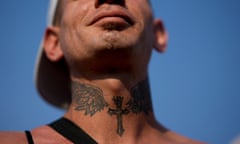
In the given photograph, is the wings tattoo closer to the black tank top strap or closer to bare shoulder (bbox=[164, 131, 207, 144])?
the black tank top strap

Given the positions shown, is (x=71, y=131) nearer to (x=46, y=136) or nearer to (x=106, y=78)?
(x=46, y=136)

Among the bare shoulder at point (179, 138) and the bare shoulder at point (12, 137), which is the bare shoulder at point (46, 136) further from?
the bare shoulder at point (179, 138)

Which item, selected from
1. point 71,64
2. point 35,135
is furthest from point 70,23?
point 35,135

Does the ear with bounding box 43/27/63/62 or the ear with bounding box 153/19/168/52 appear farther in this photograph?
the ear with bounding box 153/19/168/52

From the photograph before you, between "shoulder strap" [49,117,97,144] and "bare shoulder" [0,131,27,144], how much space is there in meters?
0.34

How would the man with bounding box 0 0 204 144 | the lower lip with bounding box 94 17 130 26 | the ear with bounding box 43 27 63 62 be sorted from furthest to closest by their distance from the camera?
1. the ear with bounding box 43 27 63 62
2. the lower lip with bounding box 94 17 130 26
3. the man with bounding box 0 0 204 144

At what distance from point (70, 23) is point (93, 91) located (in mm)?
777

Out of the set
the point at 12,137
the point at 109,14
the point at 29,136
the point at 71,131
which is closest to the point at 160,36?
the point at 109,14

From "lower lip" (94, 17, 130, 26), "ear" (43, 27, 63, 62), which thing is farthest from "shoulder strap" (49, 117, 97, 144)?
"lower lip" (94, 17, 130, 26)

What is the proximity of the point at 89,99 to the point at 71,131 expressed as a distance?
0.37m

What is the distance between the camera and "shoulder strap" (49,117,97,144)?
10.3 feet

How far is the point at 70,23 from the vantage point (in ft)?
12.0

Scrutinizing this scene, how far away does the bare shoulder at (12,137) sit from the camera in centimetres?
300

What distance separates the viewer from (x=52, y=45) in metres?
4.11
